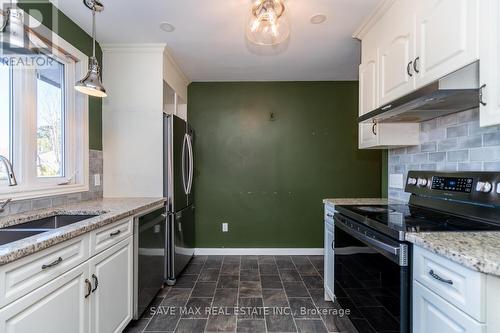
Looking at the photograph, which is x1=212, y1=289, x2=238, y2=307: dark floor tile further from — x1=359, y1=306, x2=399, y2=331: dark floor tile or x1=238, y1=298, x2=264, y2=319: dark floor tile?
x1=359, y1=306, x2=399, y2=331: dark floor tile

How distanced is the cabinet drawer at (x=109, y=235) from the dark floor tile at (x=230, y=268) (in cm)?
146

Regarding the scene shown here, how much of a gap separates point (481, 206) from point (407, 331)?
0.76m

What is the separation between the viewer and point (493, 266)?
0.75 meters

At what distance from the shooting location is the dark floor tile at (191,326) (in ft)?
6.18

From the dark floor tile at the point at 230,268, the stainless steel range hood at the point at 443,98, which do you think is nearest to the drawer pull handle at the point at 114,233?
the dark floor tile at the point at 230,268

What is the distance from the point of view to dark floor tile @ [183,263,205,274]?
116 inches

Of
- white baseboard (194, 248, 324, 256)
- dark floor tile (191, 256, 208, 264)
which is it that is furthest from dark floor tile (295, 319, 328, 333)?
dark floor tile (191, 256, 208, 264)

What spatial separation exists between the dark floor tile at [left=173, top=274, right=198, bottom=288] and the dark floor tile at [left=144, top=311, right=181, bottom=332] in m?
0.49

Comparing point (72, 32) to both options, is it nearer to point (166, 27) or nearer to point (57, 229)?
point (166, 27)

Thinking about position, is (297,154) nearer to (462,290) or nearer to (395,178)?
(395,178)

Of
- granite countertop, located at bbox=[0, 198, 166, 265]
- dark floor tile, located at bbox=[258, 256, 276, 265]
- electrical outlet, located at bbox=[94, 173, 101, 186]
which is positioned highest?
electrical outlet, located at bbox=[94, 173, 101, 186]

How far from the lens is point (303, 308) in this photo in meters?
2.18

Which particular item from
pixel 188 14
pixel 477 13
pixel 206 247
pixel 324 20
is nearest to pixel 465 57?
pixel 477 13

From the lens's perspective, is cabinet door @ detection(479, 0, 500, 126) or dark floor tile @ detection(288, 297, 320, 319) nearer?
cabinet door @ detection(479, 0, 500, 126)
